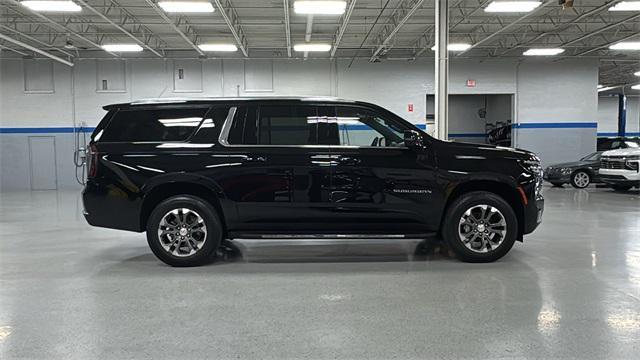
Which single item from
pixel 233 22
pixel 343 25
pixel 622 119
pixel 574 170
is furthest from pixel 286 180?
pixel 622 119

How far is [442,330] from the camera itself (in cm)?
343

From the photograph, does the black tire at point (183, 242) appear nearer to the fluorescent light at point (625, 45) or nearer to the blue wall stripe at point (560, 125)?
the blue wall stripe at point (560, 125)

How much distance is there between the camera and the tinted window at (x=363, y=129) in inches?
207

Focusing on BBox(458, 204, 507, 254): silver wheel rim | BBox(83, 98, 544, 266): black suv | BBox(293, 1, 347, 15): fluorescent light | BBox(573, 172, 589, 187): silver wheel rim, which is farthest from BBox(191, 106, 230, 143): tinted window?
BBox(573, 172, 589, 187): silver wheel rim

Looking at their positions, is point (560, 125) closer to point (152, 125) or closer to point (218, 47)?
point (218, 47)

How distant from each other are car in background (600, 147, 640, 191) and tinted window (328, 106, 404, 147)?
10.2 m

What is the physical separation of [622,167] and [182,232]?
12.2m

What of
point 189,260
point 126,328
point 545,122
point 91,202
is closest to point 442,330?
point 126,328

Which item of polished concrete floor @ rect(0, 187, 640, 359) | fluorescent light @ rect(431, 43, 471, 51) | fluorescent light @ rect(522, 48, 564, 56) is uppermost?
fluorescent light @ rect(431, 43, 471, 51)

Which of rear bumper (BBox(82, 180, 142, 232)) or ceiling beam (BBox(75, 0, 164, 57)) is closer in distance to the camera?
rear bumper (BBox(82, 180, 142, 232))

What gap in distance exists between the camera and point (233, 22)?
13.7 m

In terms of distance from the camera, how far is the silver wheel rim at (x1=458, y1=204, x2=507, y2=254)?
17.2 feet

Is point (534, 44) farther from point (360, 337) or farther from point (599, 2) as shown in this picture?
point (360, 337)

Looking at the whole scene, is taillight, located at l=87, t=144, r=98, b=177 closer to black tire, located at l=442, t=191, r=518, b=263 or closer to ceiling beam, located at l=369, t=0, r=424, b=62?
black tire, located at l=442, t=191, r=518, b=263
